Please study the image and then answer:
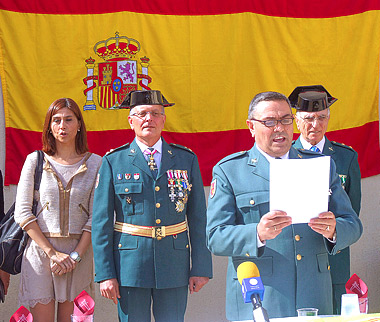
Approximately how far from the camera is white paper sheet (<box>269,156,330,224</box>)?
→ 2.19 meters

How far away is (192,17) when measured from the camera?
4676 mm

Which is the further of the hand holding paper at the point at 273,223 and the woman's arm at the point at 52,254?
the woman's arm at the point at 52,254

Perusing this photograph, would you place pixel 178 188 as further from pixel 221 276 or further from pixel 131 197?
pixel 221 276

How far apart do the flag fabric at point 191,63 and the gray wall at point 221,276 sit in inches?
6.6

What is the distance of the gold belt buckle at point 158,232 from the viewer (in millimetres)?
3338

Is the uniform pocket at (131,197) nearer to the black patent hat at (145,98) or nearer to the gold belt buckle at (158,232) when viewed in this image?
the gold belt buckle at (158,232)

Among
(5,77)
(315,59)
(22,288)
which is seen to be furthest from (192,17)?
(22,288)

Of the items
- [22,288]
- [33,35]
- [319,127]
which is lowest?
[22,288]

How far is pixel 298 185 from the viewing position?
220 cm

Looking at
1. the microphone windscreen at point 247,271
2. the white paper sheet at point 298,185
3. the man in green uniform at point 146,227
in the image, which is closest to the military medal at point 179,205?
the man in green uniform at point 146,227

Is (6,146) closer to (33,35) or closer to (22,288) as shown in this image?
(33,35)

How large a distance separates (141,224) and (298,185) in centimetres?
133

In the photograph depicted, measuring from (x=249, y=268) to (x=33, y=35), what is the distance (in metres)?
3.09

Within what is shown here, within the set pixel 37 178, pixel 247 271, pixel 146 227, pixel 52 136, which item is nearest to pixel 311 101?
pixel 146 227
